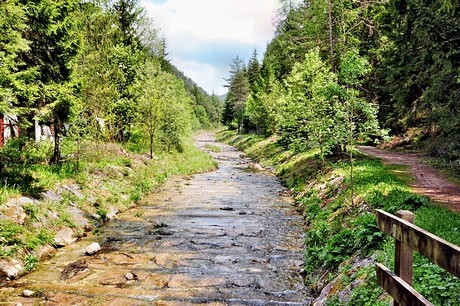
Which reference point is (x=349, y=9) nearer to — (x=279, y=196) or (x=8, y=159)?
(x=279, y=196)

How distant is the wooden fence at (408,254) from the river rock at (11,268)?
907 centimetres

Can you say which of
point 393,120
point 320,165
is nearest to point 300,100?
point 320,165

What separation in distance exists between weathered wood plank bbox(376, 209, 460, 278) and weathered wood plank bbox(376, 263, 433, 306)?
42 centimetres

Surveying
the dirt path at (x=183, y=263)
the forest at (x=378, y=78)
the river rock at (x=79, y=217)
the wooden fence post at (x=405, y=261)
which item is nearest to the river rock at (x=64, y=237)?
the dirt path at (x=183, y=263)

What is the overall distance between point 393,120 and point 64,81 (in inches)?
971

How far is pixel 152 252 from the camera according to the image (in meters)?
11.8

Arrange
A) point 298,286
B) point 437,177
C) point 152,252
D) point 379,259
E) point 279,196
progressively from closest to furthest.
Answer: point 379,259, point 298,286, point 152,252, point 437,177, point 279,196

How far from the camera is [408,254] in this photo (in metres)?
4.31

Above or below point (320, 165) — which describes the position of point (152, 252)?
below

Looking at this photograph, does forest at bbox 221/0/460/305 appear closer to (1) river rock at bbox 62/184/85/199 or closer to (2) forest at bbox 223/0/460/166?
(2) forest at bbox 223/0/460/166

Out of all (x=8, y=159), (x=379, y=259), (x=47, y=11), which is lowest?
(x=379, y=259)

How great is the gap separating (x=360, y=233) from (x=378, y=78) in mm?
21307

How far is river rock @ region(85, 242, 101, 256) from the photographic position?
451 inches

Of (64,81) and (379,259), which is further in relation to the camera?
(64,81)
